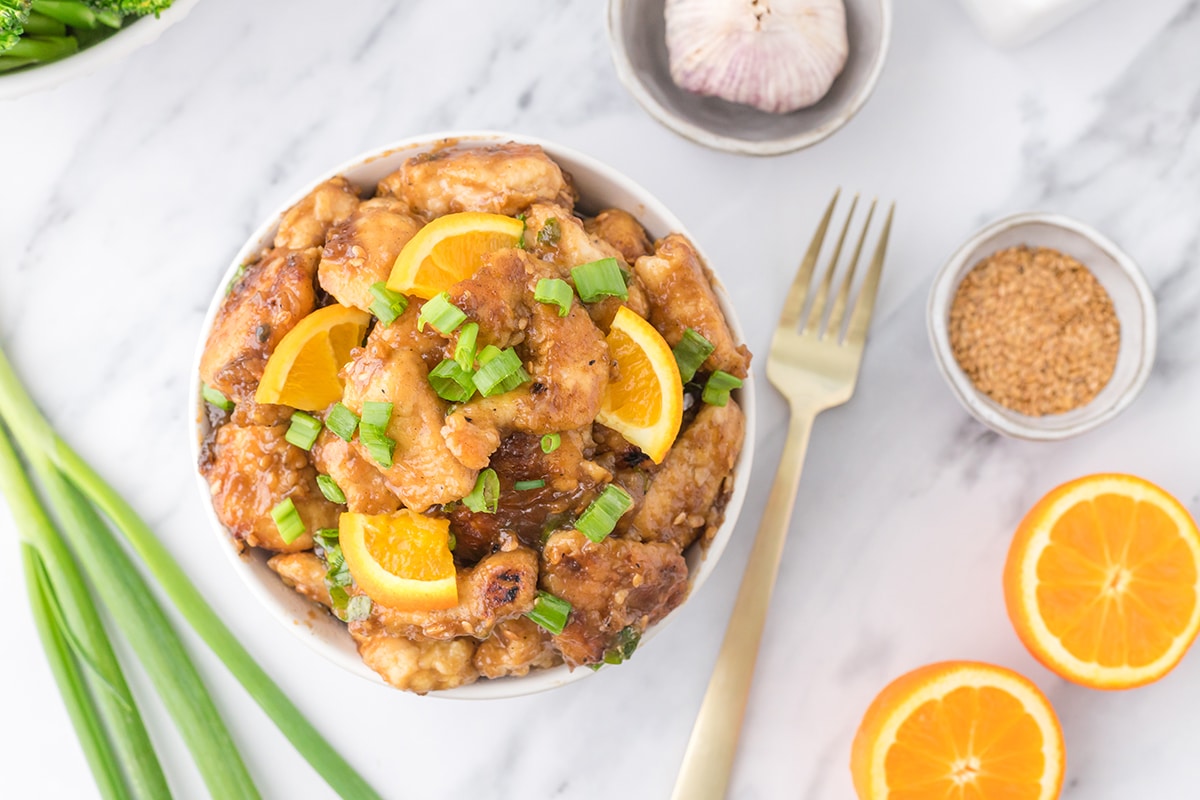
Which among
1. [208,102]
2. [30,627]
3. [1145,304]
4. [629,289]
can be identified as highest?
[1145,304]

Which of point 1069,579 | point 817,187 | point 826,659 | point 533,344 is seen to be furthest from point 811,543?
point 533,344

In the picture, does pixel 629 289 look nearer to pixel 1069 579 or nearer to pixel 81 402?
pixel 1069 579

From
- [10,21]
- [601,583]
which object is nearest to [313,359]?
[601,583]

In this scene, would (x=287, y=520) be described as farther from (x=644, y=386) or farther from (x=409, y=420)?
(x=644, y=386)

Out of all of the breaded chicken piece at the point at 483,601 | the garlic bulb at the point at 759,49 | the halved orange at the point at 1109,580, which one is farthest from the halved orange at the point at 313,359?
the halved orange at the point at 1109,580

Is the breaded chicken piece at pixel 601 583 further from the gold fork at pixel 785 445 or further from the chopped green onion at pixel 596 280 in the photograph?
the gold fork at pixel 785 445

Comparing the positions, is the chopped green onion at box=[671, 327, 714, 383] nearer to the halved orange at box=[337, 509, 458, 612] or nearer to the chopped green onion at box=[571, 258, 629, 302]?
the chopped green onion at box=[571, 258, 629, 302]
